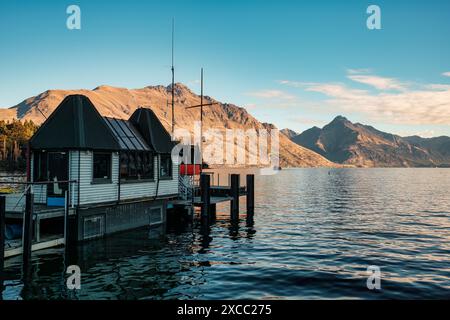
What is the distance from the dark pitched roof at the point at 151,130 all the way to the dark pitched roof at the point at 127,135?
1.96 ft

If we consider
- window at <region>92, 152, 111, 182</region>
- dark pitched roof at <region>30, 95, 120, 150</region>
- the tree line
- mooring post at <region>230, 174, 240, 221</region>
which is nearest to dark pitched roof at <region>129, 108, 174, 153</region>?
dark pitched roof at <region>30, 95, 120, 150</region>

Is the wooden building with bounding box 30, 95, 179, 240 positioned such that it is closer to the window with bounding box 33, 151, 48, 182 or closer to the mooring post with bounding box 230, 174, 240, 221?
the window with bounding box 33, 151, 48, 182

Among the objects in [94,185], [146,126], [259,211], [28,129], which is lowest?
[259,211]

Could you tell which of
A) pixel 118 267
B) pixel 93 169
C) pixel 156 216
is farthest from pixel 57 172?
pixel 156 216

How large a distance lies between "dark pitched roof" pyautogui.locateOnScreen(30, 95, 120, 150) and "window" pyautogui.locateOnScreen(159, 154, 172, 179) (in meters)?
6.08

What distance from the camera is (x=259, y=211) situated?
51.4m

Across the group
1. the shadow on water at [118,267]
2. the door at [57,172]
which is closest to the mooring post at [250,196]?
the shadow on water at [118,267]

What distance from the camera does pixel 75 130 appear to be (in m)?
25.9

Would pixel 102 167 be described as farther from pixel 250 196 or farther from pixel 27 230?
pixel 250 196

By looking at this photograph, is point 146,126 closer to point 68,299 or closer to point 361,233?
point 68,299

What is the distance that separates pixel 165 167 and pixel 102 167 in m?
7.53

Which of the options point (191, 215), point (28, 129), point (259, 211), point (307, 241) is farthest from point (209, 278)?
point (28, 129)
